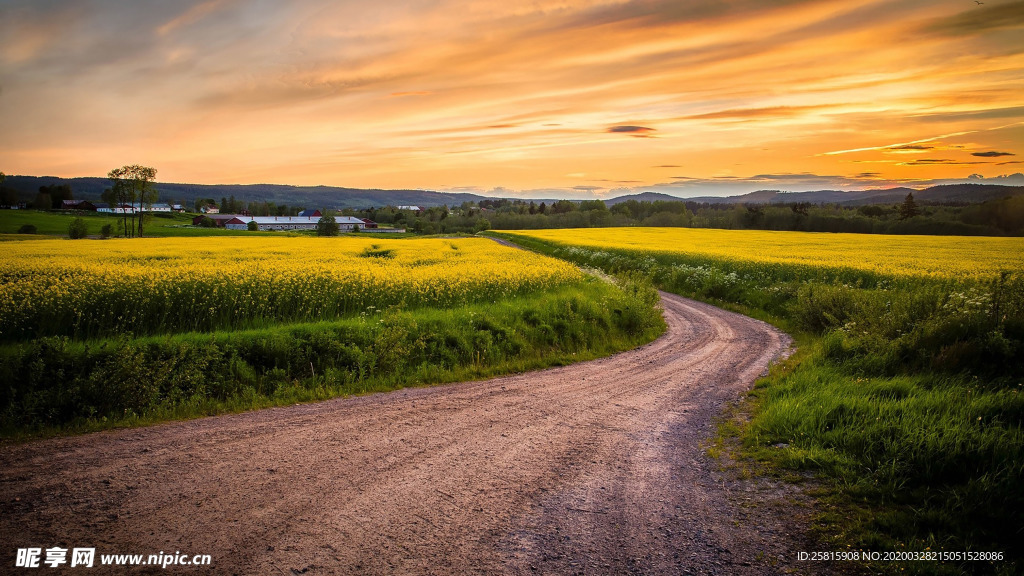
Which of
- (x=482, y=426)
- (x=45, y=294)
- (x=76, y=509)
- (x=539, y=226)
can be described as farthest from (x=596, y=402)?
(x=539, y=226)

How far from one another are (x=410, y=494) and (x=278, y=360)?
607 centimetres

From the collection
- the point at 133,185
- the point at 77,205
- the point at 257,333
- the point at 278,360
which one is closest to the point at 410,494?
the point at 278,360

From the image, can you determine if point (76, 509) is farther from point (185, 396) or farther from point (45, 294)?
point (45, 294)

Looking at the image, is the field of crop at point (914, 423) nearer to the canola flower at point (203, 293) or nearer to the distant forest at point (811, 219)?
the canola flower at point (203, 293)

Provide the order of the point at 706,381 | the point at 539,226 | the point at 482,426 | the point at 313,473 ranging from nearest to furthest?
the point at 313,473, the point at 482,426, the point at 706,381, the point at 539,226

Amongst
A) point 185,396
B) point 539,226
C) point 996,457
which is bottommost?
point 185,396

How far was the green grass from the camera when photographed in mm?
7613

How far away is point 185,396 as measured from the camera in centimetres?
844

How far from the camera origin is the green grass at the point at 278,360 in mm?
7613

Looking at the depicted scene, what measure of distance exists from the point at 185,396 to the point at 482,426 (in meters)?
5.39

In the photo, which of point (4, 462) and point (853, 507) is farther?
point (4, 462)

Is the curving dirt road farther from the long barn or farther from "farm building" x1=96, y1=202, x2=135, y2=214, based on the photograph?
the long barn

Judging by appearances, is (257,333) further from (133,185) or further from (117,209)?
(117,209)

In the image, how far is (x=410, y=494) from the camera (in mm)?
5164
